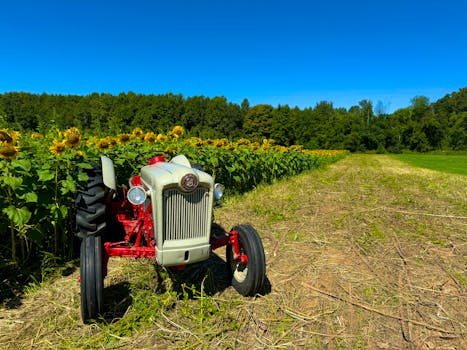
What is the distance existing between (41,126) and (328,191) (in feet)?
22.5

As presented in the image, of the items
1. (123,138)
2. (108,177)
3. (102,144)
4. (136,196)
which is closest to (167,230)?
(136,196)

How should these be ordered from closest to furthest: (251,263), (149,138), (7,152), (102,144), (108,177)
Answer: (7,152), (251,263), (108,177), (102,144), (149,138)

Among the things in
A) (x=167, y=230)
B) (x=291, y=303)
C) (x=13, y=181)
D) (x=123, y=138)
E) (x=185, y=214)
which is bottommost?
(x=291, y=303)

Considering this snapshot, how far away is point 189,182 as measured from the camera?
2.32 metres

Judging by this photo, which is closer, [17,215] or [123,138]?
[17,215]

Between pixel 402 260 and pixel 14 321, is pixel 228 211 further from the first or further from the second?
pixel 14 321

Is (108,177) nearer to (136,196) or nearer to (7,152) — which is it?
(136,196)

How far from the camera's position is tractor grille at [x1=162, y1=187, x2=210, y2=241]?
2346mm

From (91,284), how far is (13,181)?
114cm

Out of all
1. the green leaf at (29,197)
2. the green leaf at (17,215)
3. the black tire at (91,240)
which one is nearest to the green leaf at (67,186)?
the black tire at (91,240)

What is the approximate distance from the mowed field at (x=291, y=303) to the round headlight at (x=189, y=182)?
3.25 feet

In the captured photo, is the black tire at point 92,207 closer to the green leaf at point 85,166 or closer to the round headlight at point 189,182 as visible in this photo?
the green leaf at point 85,166

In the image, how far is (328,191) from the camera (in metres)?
8.62

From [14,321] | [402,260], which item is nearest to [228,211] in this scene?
[402,260]
